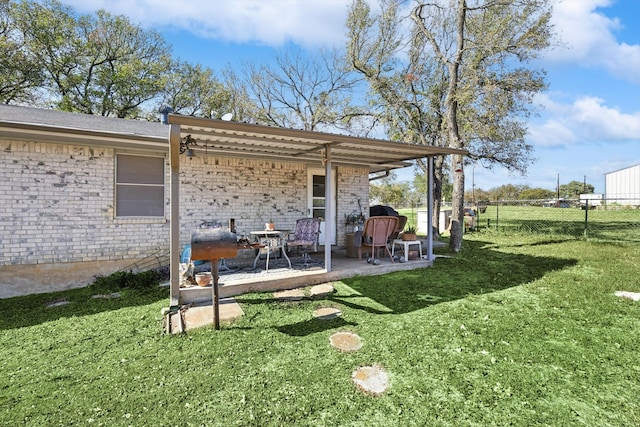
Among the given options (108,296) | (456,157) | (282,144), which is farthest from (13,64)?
(456,157)

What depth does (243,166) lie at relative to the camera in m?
7.57

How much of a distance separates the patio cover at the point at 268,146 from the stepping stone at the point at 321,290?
0.41 meters

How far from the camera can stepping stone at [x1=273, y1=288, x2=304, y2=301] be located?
192 inches

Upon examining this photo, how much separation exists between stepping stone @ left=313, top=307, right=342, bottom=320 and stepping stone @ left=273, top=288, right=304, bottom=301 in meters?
0.57

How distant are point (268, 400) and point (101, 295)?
14.5 feet

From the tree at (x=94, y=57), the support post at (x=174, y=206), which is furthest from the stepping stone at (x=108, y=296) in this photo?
the tree at (x=94, y=57)

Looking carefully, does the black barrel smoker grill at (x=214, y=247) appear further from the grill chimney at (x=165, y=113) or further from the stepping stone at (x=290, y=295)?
the grill chimney at (x=165, y=113)

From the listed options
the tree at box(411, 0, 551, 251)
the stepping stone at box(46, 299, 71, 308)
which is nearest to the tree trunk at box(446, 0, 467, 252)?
the tree at box(411, 0, 551, 251)

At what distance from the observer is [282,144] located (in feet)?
19.7

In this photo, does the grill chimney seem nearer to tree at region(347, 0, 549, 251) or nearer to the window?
the window

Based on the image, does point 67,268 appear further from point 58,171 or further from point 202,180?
point 202,180

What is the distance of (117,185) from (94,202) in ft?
1.75

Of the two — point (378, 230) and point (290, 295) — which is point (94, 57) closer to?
point (378, 230)

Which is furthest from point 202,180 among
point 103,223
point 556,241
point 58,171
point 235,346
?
point 556,241
